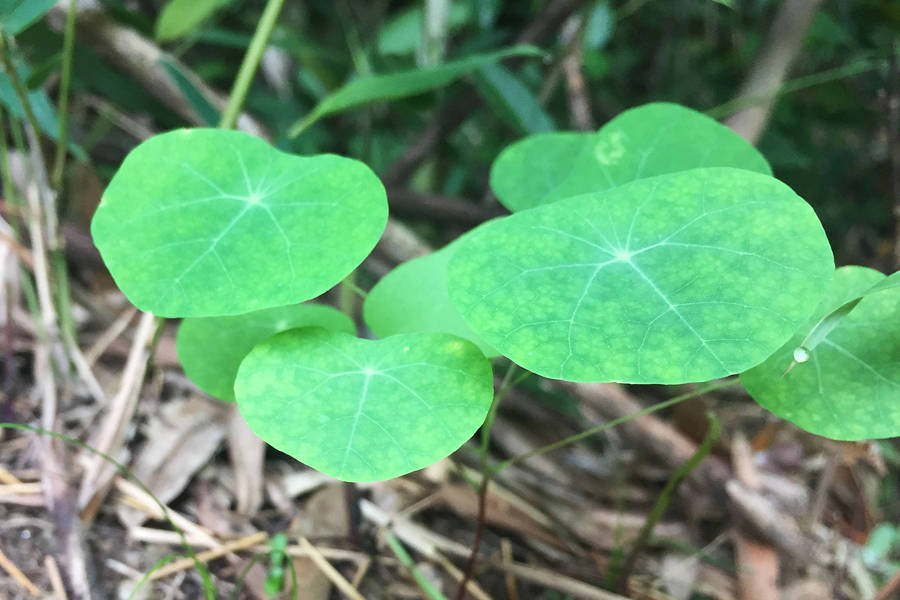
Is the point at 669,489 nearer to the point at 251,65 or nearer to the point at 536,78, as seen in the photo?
the point at 251,65

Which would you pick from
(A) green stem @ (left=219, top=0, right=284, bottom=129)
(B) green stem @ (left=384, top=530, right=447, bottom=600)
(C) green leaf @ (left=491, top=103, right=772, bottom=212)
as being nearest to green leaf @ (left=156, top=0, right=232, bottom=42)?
(A) green stem @ (left=219, top=0, right=284, bottom=129)

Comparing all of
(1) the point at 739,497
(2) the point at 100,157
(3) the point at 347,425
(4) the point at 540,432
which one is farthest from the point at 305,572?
(2) the point at 100,157

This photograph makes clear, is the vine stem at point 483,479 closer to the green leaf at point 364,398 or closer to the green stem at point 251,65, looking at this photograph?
the green leaf at point 364,398

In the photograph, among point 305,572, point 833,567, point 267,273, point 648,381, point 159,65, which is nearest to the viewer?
point 648,381

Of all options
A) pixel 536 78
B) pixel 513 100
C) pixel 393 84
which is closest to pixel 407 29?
pixel 536 78

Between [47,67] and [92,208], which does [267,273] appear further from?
[92,208]

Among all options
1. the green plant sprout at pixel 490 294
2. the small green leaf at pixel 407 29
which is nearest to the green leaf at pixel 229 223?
the green plant sprout at pixel 490 294

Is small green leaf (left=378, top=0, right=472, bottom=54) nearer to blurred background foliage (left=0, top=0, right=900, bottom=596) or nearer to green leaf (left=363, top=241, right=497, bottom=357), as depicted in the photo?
blurred background foliage (left=0, top=0, right=900, bottom=596)
